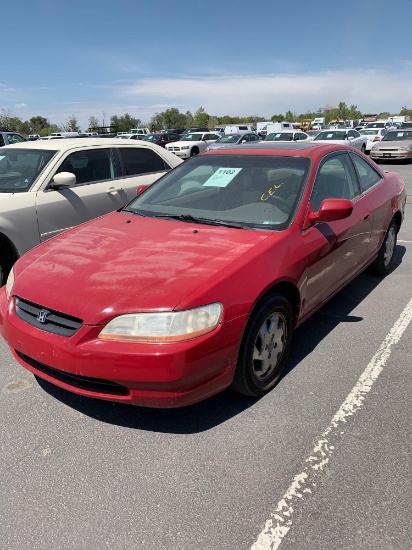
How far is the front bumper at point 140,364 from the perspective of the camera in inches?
89.3

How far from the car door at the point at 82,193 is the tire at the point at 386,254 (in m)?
3.08

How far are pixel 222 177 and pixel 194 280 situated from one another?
151cm

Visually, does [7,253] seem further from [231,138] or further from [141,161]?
[231,138]

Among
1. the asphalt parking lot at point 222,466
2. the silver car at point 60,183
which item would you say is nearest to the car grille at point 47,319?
the asphalt parking lot at point 222,466

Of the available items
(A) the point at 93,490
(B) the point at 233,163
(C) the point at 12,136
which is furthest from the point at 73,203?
(C) the point at 12,136

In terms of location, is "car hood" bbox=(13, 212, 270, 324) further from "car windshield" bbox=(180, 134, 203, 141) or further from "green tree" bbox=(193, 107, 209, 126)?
"green tree" bbox=(193, 107, 209, 126)

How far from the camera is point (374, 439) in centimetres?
249

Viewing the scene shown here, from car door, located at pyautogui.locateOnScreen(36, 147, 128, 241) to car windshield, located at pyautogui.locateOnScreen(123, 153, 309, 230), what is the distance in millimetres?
1390

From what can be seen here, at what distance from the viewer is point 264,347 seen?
9.21 ft

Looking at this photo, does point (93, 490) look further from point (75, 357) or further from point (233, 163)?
point (233, 163)

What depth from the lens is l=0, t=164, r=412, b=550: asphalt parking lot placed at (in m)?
1.94

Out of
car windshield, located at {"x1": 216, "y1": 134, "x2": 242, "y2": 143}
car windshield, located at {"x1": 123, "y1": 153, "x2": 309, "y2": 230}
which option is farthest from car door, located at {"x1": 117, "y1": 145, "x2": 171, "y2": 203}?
car windshield, located at {"x1": 216, "y1": 134, "x2": 242, "y2": 143}

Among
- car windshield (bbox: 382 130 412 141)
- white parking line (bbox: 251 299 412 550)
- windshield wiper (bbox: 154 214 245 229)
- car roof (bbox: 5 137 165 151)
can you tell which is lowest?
white parking line (bbox: 251 299 412 550)

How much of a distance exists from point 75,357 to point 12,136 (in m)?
17.4
